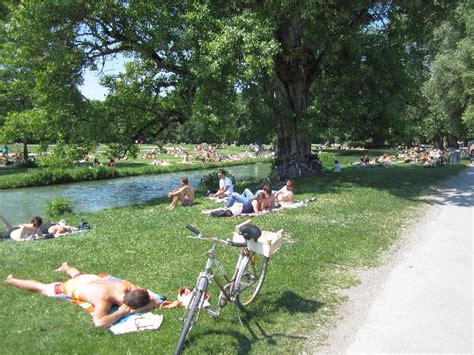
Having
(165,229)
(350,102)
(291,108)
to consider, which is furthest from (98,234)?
(350,102)

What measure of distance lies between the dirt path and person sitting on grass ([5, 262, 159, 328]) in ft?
7.11

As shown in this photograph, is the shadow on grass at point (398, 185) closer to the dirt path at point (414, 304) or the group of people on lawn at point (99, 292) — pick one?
the dirt path at point (414, 304)

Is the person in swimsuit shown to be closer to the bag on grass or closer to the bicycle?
the bag on grass

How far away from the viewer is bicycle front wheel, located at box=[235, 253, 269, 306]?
233 inches

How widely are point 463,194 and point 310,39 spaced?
7874 mm

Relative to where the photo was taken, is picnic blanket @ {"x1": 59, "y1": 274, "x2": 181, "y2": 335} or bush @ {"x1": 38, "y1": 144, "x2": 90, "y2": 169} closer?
picnic blanket @ {"x1": 59, "y1": 274, "x2": 181, "y2": 335}

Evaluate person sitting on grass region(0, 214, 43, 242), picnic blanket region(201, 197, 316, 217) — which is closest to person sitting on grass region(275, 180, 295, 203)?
picnic blanket region(201, 197, 316, 217)

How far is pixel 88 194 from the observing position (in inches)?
1067

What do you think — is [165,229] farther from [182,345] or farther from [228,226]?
[182,345]

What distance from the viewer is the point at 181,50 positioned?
1934 cm

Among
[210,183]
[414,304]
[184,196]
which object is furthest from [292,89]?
[414,304]

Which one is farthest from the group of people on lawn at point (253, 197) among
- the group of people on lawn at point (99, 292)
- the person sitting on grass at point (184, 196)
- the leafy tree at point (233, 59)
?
the group of people on lawn at point (99, 292)

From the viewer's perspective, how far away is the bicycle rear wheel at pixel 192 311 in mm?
4762

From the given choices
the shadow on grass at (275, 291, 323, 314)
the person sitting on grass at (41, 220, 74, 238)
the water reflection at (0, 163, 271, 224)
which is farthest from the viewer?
the water reflection at (0, 163, 271, 224)
